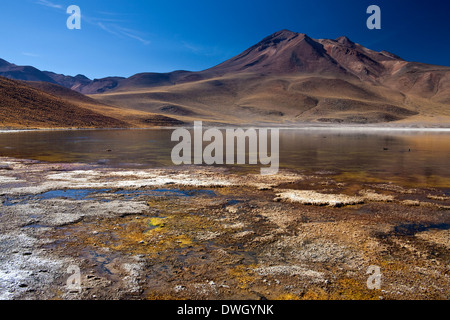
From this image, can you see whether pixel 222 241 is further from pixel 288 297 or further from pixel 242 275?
pixel 288 297

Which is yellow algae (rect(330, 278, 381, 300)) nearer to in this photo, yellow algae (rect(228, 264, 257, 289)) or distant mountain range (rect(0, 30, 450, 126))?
yellow algae (rect(228, 264, 257, 289))

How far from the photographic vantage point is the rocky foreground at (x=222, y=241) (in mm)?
4789

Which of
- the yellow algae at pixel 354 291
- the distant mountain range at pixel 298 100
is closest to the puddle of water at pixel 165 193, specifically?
the yellow algae at pixel 354 291

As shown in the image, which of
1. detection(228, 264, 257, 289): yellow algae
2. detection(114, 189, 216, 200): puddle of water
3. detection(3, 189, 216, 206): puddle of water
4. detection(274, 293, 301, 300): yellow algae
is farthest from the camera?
detection(114, 189, 216, 200): puddle of water

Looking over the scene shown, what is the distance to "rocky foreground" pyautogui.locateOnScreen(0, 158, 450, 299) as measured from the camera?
189 inches

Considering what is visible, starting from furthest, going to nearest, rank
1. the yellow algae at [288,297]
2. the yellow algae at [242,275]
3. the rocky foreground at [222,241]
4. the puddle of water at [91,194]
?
the puddle of water at [91,194]
the yellow algae at [242,275]
the rocky foreground at [222,241]
the yellow algae at [288,297]

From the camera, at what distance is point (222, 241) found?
21.5 feet

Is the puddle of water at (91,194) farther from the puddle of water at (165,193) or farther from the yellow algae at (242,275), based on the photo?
the yellow algae at (242,275)

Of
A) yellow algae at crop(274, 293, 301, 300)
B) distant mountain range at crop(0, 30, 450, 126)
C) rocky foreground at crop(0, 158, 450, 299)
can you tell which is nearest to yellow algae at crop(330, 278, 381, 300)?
rocky foreground at crop(0, 158, 450, 299)

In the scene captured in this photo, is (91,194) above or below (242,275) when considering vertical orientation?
above

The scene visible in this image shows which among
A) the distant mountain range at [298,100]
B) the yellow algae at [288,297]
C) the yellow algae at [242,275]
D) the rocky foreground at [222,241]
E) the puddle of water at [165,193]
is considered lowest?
the yellow algae at [288,297]

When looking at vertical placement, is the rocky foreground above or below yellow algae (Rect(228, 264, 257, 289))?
above

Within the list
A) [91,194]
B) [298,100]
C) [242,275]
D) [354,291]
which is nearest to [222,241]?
[242,275]

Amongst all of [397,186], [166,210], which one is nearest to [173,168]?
[166,210]
